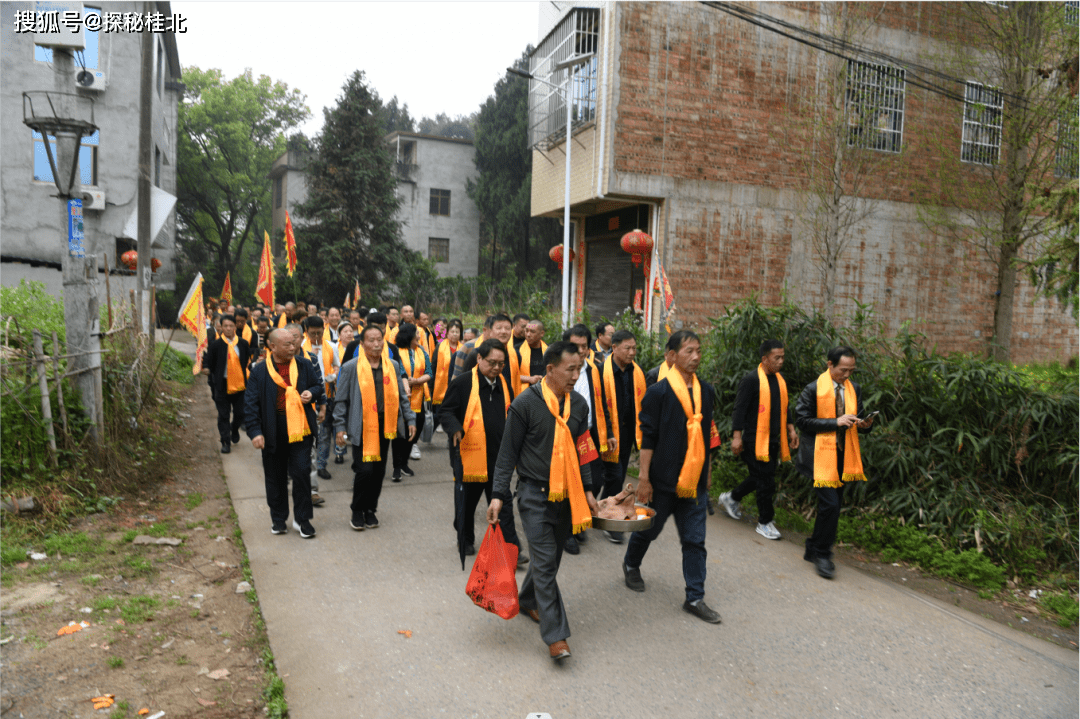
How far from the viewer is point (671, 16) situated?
1570 cm

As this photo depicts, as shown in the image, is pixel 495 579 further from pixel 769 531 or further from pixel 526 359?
pixel 526 359

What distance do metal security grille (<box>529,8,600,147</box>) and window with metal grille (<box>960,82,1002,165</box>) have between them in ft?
27.1

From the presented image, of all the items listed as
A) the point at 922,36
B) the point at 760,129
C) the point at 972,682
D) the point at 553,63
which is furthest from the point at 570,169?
the point at 972,682

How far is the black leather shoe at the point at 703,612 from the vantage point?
5039 millimetres

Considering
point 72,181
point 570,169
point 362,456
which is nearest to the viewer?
point 362,456

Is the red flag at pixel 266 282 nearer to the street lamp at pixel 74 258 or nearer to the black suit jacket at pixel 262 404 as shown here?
the street lamp at pixel 74 258

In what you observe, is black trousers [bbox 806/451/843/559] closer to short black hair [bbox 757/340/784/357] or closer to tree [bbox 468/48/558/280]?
short black hair [bbox 757/340/784/357]

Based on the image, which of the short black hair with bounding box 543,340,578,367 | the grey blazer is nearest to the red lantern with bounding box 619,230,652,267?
the grey blazer

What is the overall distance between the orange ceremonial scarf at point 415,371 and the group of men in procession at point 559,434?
21 centimetres

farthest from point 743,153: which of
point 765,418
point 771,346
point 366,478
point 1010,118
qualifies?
point 366,478

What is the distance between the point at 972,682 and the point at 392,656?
→ 3.53 m

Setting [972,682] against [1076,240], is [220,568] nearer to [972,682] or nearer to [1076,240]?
[972,682]

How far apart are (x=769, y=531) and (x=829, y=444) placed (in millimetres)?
1458

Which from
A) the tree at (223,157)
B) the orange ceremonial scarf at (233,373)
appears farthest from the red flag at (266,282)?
the tree at (223,157)
